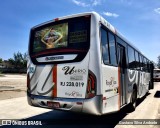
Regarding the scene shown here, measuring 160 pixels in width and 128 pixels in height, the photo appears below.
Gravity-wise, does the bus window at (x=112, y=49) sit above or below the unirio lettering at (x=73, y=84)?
above

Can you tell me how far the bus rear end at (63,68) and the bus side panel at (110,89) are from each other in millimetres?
386

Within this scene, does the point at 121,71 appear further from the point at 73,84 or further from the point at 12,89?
the point at 12,89

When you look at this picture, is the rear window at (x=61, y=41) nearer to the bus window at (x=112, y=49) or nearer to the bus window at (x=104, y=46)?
the bus window at (x=104, y=46)

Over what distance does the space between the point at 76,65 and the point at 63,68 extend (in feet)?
1.52

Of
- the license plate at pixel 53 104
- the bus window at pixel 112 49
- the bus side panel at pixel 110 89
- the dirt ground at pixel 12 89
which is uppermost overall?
the bus window at pixel 112 49

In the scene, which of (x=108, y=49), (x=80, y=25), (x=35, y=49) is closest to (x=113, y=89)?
(x=108, y=49)

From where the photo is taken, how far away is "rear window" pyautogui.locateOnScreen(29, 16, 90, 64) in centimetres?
616

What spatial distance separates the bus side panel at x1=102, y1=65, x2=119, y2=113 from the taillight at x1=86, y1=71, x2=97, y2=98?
340mm

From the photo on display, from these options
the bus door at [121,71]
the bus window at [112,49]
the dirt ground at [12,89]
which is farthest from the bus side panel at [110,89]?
the dirt ground at [12,89]

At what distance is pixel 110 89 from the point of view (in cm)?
650

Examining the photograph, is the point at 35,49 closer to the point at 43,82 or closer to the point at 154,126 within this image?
the point at 43,82

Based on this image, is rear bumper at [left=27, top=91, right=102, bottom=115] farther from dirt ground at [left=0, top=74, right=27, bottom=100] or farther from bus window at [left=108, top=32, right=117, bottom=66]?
dirt ground at [left=0, top=74, right=27, bottom=100]

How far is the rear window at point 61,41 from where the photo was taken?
6156 millimetres

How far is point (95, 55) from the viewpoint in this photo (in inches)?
231
